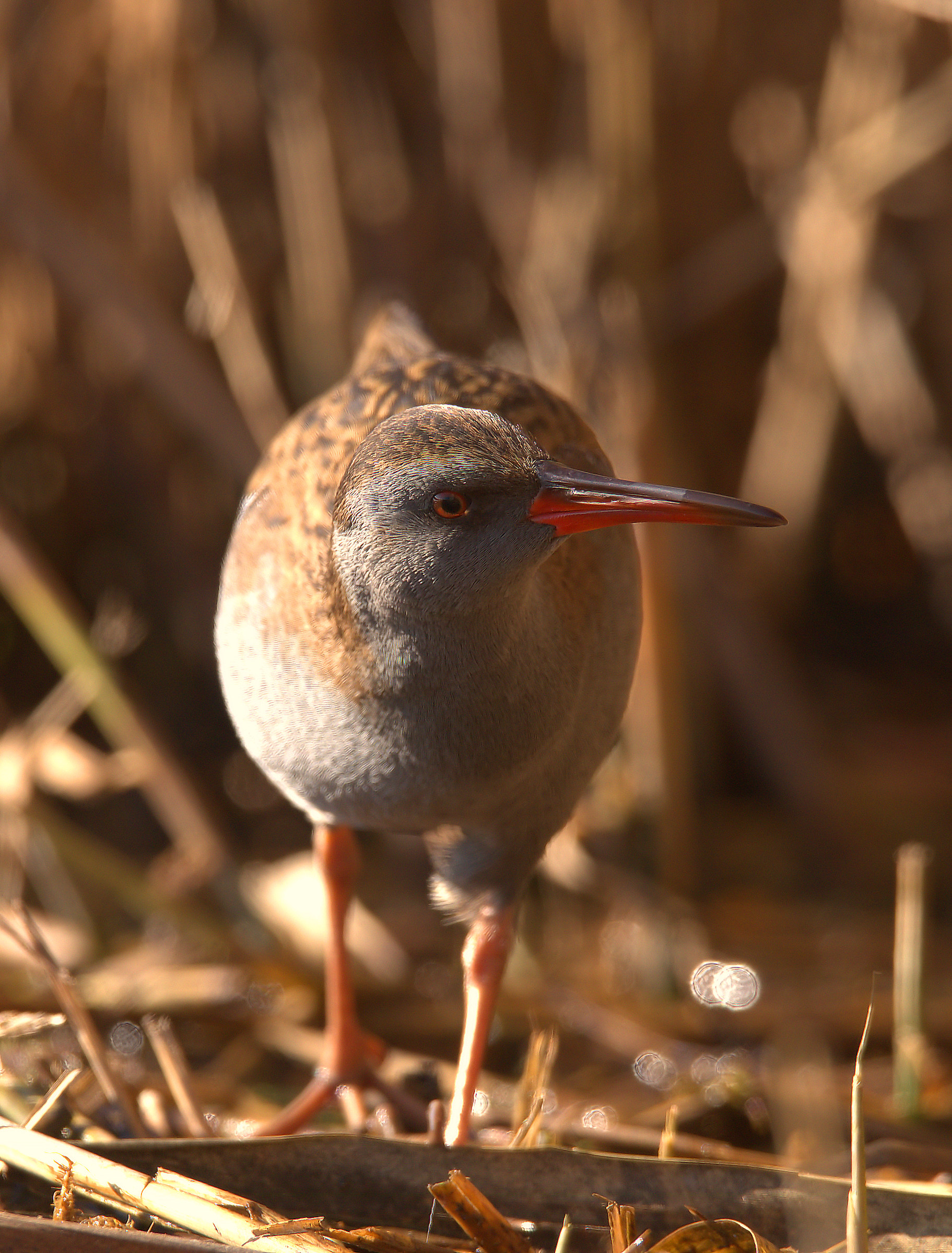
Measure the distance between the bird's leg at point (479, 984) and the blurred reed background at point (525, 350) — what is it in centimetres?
128

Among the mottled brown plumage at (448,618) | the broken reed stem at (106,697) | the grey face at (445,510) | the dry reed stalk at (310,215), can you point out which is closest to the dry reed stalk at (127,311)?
the dry reed stalk at (310,215)

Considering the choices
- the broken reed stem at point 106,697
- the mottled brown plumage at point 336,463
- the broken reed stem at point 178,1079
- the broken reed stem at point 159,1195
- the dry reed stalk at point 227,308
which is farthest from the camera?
the dry reed stalk at point 227,308

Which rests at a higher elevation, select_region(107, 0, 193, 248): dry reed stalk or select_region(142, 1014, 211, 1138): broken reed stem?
select_region(107, 0, 193, 248): dry reed stalk

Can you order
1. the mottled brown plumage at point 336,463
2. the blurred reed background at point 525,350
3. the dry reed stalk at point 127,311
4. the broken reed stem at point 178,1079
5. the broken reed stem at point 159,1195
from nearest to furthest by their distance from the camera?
the broken reed stem at point 159,1195, the mottled brown plumage at point 336,463, the broken reed stem at point 178,1079, the dry reed stalk at point 127,311, the blurred reed background at point 525,350

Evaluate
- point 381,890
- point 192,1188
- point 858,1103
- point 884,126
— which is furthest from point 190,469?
point 858,1103

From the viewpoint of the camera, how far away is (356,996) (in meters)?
3.82

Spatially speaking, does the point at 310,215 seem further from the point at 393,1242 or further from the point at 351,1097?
the point at 393,1242

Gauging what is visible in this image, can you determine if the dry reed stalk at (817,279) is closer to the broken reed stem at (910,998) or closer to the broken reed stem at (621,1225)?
the broken reed stem at (910,998)

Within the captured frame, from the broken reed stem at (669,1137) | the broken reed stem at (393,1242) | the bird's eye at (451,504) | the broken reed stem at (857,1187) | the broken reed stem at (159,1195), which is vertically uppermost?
the bird's eye at (451,504)

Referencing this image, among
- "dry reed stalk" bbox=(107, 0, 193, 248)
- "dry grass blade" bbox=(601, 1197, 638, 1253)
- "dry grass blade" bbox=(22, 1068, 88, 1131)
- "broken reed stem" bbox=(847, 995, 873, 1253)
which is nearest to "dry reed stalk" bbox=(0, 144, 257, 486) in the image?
"dry reed stalk" bbox=(107, 0, 193, 248)

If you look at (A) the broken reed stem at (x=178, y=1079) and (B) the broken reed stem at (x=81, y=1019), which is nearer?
(B) the broken reed stem at (x=81, y=1019)

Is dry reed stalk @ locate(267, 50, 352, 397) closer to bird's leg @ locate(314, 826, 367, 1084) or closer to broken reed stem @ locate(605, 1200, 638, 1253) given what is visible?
bird's leg @ locate(314, 826, 367, 1084)

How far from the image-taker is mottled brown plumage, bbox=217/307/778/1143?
2059 millimetres

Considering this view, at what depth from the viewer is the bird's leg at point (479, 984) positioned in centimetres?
258
